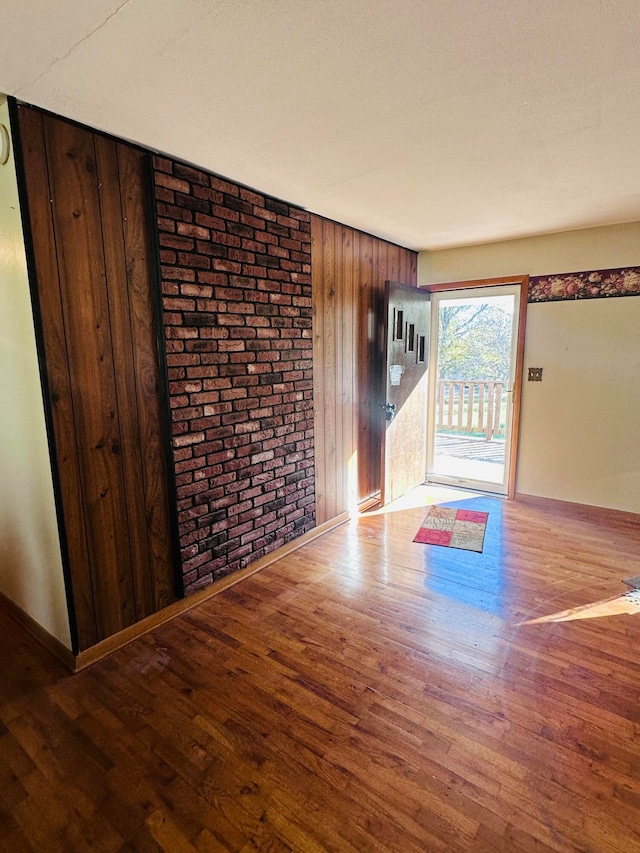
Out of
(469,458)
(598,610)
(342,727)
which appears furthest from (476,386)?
(342,727)

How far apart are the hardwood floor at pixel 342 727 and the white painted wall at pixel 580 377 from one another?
1.36 metres

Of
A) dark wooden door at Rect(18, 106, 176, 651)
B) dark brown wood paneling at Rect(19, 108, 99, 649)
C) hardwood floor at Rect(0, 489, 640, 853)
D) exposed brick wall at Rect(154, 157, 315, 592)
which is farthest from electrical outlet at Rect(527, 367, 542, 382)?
dark brown wood paneling at Rect(19, 108, 99, 649)

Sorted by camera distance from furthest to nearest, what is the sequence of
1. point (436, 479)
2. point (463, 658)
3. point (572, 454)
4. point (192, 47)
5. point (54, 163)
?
point (436, 479), point (572, 454), point (463, 658), point (54, 163), point (192, 47)

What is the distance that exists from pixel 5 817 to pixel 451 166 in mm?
3212

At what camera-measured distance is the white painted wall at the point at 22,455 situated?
1768mm

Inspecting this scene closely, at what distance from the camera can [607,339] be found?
357 cm

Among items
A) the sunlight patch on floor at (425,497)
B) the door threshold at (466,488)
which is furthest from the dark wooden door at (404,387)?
the door threshold at (466,488)

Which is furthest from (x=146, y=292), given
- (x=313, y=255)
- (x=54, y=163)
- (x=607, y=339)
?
(x=607, y=339)

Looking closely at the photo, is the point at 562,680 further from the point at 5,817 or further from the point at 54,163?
the point at 54,163

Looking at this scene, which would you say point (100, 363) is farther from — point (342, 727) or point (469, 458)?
point (469, 458)

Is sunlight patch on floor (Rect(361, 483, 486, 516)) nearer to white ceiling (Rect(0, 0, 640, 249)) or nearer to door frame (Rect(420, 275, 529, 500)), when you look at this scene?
door frame (Rect(420, 275, 529, 500))

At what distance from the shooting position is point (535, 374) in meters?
3.94

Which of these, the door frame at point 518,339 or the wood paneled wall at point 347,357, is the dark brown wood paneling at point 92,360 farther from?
the door frame at point 518,339

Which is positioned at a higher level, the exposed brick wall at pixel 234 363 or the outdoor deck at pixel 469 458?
the exposed brick wall at pixel 234 363
